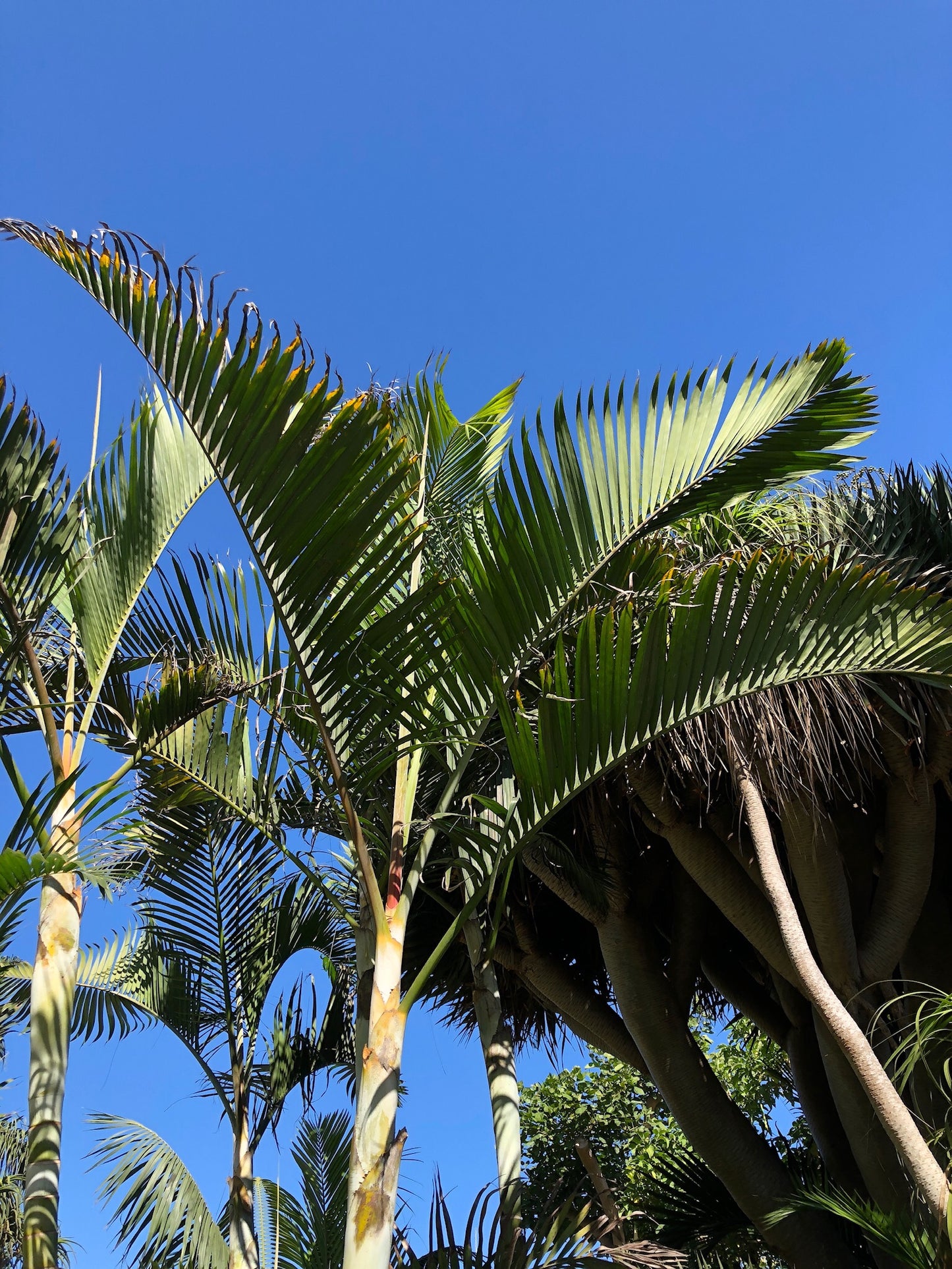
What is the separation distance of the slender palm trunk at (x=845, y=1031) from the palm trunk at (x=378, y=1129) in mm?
1920

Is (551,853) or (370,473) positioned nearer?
(370,473)

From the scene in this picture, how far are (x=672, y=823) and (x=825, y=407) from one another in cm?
242

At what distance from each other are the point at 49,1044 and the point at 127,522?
5.12ft

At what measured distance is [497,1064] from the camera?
184 inches

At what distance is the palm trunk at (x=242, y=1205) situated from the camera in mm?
4195

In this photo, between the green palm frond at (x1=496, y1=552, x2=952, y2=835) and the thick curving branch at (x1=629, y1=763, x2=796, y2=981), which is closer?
the green palm frond at (x1=496, y1=552, x2=952, y2=835)

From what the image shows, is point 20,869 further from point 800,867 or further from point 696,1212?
point 696,1212

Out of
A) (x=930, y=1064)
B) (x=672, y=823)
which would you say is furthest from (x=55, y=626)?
(x=930, y=1064)

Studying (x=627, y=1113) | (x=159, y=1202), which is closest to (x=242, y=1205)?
(x=159, y=1202)

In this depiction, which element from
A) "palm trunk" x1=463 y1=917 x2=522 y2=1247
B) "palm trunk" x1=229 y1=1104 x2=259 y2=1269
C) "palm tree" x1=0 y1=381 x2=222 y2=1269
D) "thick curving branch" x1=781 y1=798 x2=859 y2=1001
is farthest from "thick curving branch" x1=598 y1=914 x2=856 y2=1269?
"palm tree" x1=0 y1=381 x2=222 y2=1269

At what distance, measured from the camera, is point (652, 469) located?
3.36 metres

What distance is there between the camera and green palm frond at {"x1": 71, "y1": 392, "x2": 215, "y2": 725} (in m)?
3.17

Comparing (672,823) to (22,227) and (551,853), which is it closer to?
(551,853)

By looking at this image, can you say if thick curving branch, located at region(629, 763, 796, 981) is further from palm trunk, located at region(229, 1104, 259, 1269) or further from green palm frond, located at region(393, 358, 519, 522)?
palm trunk, located at region(229, 1104, 259, 1269)
